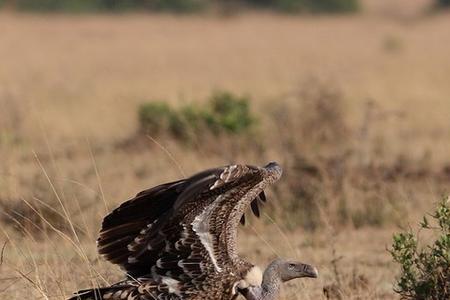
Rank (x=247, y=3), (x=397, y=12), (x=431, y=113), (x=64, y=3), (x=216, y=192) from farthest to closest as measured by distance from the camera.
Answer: (x=397, y=12)
(x=247, y=3)
(x=64, y=3)
(x=431, y=113)
(x=216, y=192)

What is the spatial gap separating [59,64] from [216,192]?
19857 millimetres

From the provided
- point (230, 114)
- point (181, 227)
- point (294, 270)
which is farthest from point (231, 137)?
point (181, 227)

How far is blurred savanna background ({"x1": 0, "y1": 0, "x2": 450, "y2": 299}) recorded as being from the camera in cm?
789

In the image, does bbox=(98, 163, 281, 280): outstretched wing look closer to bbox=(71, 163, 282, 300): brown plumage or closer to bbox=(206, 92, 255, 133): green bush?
bbox=(71, 163, 282, 300): brown plumage

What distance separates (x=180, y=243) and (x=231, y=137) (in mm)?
7794

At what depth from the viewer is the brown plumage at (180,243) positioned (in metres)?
5.46

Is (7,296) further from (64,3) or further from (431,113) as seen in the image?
(64,3)

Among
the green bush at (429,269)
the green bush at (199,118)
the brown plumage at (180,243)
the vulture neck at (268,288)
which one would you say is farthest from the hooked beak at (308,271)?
the green bush at (199,118)

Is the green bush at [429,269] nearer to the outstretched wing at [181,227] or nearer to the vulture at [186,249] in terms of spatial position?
the vulture at [186,249]

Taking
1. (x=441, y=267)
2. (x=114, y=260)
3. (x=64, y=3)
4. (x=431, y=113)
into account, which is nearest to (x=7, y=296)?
(x=114, y=260)

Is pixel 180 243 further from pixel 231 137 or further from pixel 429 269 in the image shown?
pixel 231 137

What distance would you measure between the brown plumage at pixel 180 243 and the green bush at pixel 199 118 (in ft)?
23.1

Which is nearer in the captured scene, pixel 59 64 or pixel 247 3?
pixel 59 64

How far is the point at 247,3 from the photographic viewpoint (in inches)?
1943
